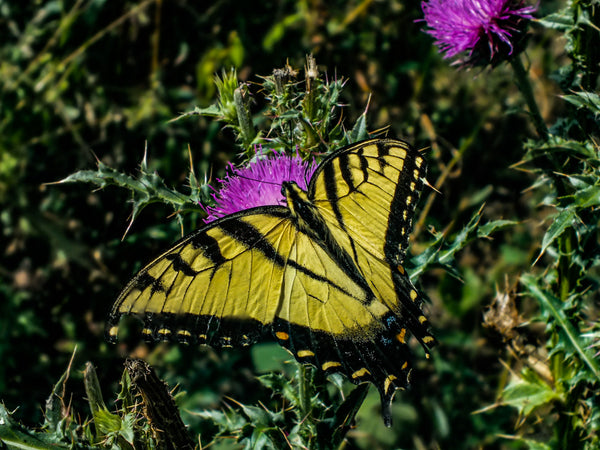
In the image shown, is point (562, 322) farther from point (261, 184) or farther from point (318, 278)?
point (261, 184)

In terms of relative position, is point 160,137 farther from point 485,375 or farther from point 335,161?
point 485,375

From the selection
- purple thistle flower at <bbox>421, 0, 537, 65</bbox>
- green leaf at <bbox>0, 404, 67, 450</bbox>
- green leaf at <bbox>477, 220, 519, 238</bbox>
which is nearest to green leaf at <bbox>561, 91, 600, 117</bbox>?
purple thistle flower at <bbox>421, 0, 537, 65</bbox>

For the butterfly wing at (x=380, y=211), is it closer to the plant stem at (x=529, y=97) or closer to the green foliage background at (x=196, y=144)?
the plant stem at (x=529, y=97)

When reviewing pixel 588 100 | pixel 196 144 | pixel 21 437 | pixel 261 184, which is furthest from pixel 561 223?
pixel 196 144

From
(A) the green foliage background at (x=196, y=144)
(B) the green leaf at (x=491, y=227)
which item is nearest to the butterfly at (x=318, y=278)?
(B) the green leaf at (x=491, y=227)

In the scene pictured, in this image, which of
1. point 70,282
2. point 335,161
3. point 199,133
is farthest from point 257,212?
point 70,282

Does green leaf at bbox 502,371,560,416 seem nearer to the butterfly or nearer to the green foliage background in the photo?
the butterfly
